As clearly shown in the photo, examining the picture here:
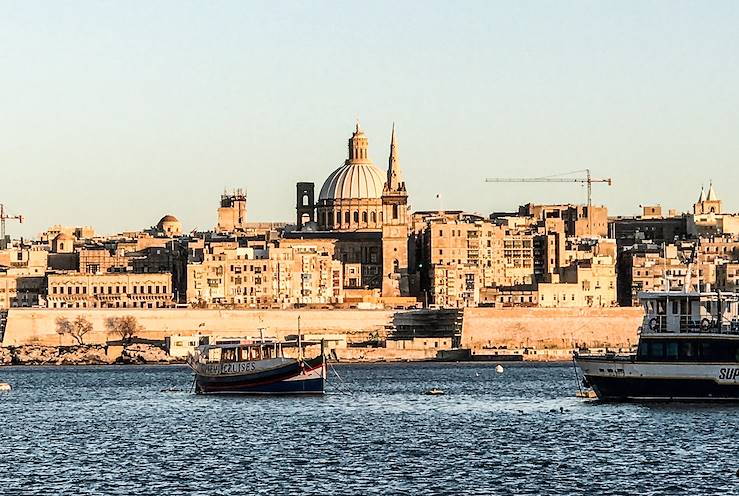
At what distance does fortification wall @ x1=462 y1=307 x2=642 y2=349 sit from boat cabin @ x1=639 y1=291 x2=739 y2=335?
2828 inches

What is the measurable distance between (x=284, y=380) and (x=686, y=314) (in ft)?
55.3

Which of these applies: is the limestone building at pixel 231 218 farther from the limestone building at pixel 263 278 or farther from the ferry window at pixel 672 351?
the ferry window at pixel 672 351

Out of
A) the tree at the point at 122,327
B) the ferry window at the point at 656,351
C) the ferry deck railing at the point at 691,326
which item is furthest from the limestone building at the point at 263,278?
the ferry window at the point at 656,351

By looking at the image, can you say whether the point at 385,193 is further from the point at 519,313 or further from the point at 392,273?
the point at 519,313

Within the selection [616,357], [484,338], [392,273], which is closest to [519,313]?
[484,338]

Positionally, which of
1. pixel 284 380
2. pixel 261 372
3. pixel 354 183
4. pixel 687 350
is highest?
pixel 354 183

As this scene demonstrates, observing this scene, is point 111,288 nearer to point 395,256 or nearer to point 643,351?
Result: point 395,256

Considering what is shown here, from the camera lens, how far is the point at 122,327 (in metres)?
142

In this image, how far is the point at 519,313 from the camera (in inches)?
5566

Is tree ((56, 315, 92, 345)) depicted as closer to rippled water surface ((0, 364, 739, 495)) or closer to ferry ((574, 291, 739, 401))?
rippled water surface ((0, 364, 739, 495))

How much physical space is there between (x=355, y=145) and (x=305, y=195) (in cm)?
772

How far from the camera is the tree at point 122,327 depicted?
5576 inches

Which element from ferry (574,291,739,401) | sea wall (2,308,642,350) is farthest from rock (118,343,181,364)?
ferry (574,291,739,401)

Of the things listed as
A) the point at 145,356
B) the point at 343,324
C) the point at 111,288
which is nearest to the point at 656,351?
the point at 145,356
